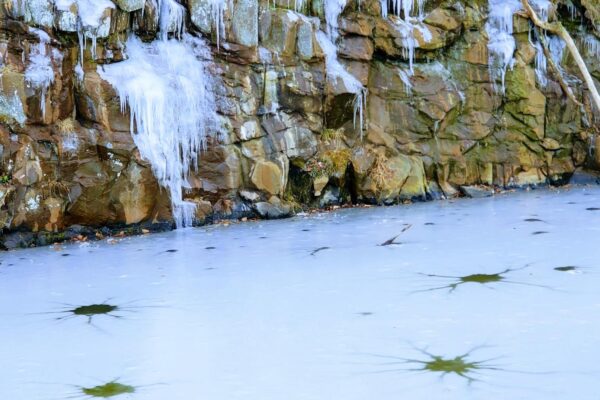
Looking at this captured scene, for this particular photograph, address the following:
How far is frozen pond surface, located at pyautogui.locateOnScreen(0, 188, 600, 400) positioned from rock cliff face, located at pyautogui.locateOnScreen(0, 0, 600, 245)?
8.11 ft

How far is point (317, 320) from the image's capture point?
3.39 m

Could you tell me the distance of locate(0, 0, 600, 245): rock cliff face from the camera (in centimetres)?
820

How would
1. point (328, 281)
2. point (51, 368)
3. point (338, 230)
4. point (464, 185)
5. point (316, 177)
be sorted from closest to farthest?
point (51, 368) → point (328, 281) → point (338, 230) → point (316, 177) → point (464, 185)

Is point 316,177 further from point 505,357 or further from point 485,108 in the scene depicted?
point 505,357

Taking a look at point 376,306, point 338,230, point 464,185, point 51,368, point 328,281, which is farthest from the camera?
point 464,185

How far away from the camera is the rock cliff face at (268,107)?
8.20 meters

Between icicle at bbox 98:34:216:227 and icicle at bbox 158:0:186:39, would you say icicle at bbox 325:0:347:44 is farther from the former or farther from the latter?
icicle at bbox 158:0:186:39

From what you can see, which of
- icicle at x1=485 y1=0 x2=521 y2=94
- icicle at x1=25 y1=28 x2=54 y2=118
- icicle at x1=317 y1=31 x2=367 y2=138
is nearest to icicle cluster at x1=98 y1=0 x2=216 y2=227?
icicle at x1=25 y1=28 x2=54 y2=118

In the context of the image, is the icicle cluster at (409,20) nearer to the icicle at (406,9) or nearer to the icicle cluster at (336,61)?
the icicle at (406,9)

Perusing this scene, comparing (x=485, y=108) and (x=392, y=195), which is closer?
(x=392, y=195)

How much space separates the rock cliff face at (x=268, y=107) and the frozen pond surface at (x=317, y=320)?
247 centimetres

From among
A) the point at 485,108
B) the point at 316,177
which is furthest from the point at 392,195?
the point at 485,108

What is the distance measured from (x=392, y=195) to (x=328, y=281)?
6.50 m

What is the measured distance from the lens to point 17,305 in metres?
4.21
